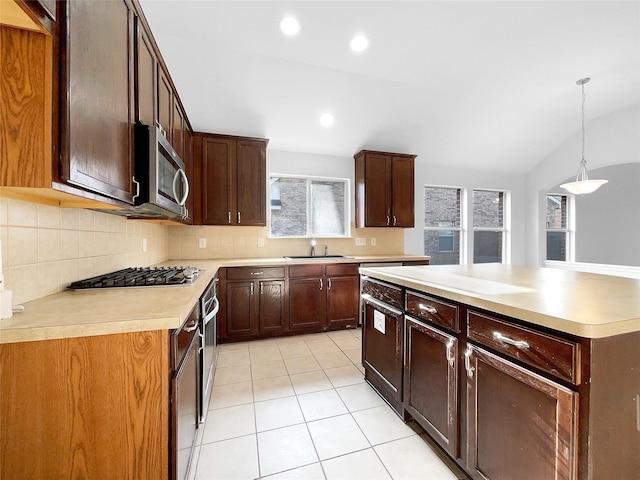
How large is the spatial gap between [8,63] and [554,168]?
6521 mm

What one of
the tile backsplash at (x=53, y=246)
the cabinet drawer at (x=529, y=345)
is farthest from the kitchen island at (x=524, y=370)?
the tile backsplash at (x=53, y=246)

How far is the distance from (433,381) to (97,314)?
1.59 m

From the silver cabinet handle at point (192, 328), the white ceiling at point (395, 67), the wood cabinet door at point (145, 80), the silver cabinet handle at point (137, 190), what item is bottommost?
the silver cabinet handle at point (192, 328)

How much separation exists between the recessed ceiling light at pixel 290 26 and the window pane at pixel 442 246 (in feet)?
11.7

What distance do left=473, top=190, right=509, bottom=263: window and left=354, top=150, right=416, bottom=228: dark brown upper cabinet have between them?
189cm

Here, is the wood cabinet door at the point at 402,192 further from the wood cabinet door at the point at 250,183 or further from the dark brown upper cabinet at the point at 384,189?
the wood cabinet door at the point at 250,183

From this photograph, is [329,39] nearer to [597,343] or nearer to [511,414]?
[597,343]

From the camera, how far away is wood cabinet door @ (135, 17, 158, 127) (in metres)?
1.38

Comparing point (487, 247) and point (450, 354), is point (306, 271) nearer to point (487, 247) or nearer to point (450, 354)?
point (450, 354)

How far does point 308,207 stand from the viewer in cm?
401

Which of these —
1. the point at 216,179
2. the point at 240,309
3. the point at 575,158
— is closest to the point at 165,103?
the point at 216,179

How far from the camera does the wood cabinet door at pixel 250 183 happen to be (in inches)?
129

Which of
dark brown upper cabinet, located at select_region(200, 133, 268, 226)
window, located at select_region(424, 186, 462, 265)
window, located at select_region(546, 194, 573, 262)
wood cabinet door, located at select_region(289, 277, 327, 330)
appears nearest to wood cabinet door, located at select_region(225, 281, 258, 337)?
wood cabinet door, located at select_region(289, 277, 327, 330)

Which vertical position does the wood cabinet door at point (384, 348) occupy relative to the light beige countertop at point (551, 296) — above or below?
below
